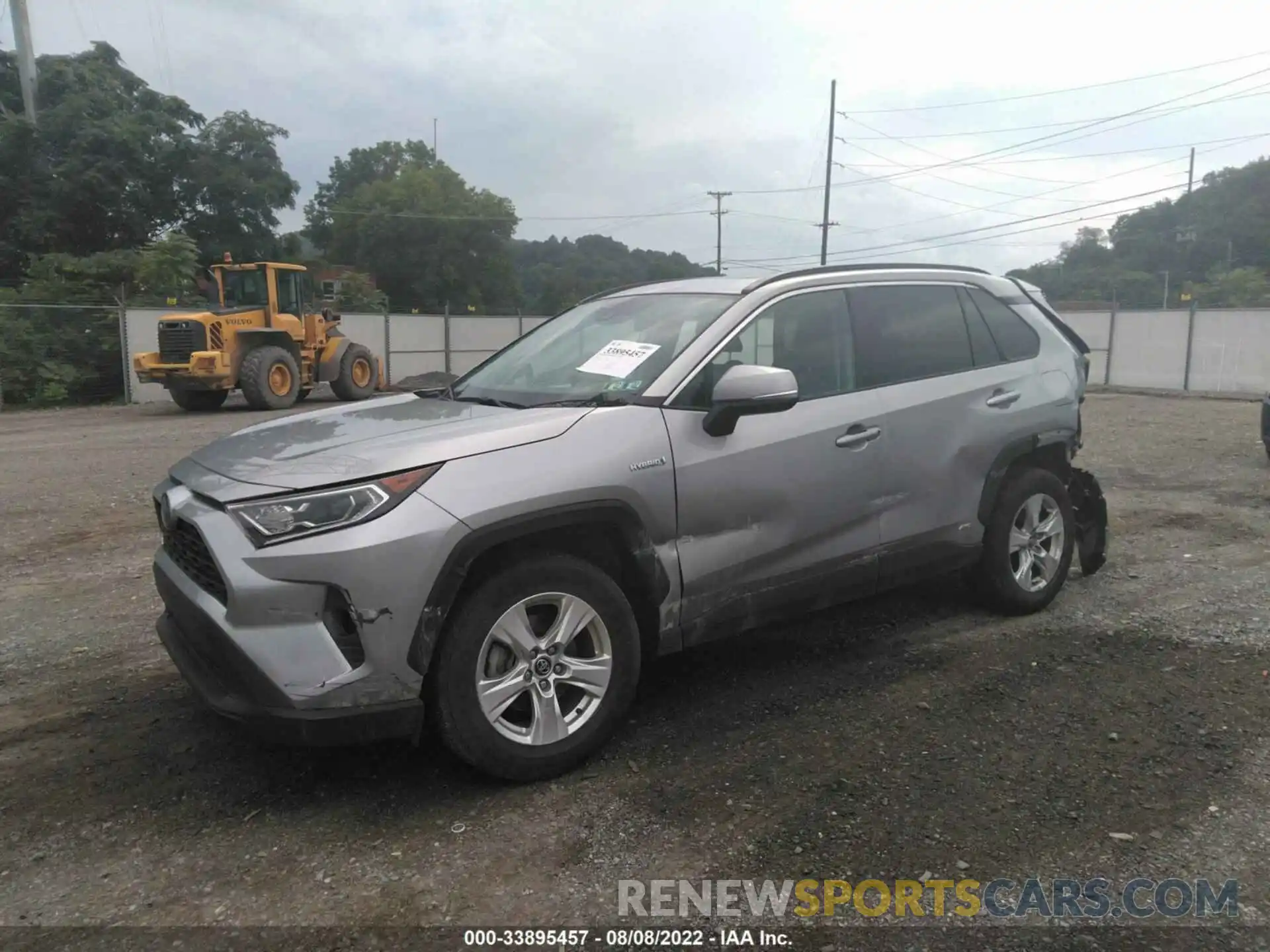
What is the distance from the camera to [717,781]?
3.23 metres

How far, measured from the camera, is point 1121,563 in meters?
5.95

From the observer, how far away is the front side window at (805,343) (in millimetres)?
3902

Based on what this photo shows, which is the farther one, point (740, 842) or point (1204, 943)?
point (740, 842)

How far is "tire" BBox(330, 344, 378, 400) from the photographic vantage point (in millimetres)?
19438

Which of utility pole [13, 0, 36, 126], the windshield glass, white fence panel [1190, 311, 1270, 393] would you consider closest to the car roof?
the windshield glass

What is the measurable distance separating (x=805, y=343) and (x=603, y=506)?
1.37m

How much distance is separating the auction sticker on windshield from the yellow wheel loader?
1411 cm

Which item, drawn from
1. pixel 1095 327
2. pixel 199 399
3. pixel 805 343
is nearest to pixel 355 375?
pixel 199 399

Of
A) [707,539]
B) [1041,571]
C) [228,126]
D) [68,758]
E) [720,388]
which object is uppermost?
[228,126]

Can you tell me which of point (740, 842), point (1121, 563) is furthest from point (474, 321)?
point (740, 842)

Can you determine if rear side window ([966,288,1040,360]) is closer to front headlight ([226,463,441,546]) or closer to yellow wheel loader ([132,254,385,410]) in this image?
front headlight ([226,463,441,546])

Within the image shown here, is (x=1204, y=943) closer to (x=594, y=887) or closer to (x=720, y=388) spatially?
(x=594, y=887)

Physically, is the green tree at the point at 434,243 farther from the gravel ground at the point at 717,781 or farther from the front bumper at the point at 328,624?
the front bumper at the point at 328,624

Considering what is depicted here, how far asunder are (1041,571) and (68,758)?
456cm
